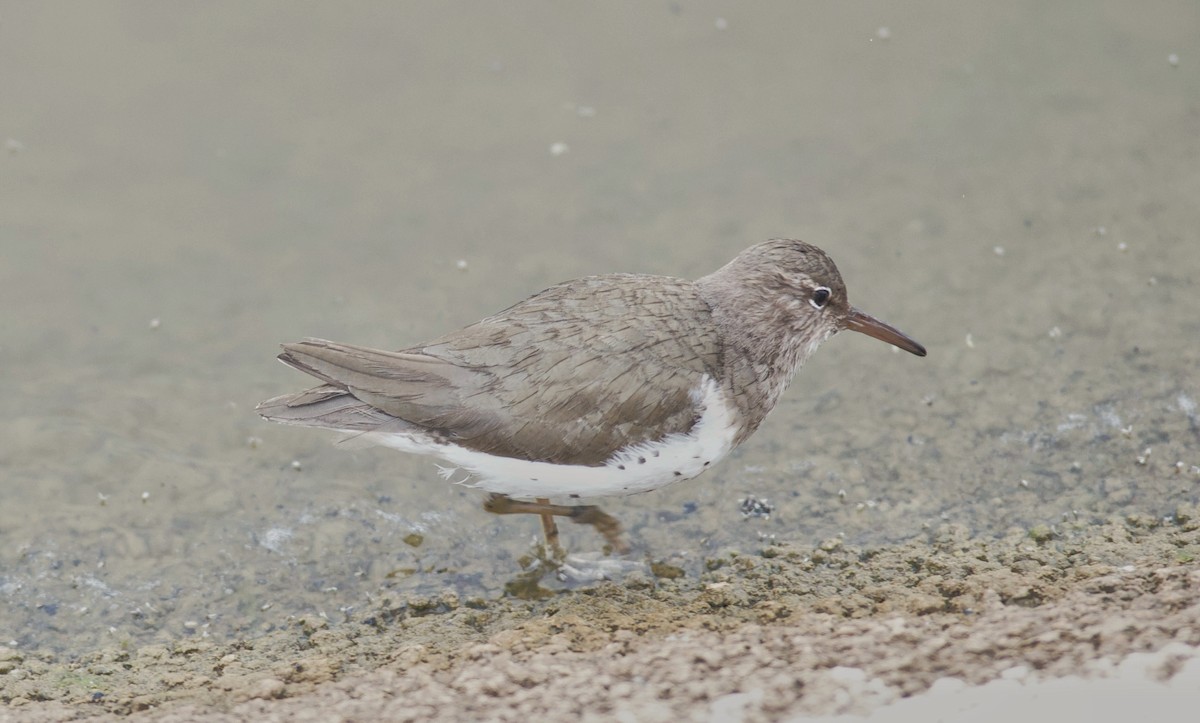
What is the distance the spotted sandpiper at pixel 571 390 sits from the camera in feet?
17.4

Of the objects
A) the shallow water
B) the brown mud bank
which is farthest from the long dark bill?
the brown mud bank

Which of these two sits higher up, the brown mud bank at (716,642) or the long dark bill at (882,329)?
the long dark bill at (882,329)

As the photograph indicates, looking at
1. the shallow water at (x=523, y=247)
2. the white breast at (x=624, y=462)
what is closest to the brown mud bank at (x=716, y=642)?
the shallow water at (x=523, y=247)

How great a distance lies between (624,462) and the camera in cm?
535

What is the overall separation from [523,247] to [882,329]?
261 cm

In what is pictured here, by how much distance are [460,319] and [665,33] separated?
3.25 meters

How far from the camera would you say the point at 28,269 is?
765 centimetres

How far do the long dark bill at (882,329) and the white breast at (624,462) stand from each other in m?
1.02

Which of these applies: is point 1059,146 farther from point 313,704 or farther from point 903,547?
point 313,704

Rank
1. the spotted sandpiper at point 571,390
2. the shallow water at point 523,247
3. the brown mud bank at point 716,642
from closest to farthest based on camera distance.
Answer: the brown mud bank at point 716,642 → the spotted sandpiper at point 571,390 → the shallow water at point 523,247

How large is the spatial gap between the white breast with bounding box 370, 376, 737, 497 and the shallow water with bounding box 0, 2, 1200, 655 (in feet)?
2.25

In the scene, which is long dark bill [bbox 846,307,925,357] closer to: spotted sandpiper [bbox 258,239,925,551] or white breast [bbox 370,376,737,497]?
spotted sandpiper [bbox 258,239,925,551]

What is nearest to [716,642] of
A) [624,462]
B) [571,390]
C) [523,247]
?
[624,462]

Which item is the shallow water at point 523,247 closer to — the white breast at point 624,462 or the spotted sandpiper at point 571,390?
the white breast at point 624,462
